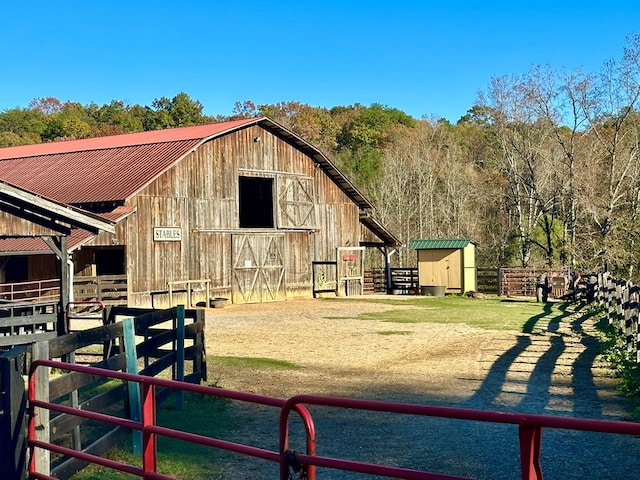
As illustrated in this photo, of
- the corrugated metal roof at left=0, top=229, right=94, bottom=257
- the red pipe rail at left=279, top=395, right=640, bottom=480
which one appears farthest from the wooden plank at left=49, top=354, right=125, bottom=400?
the corrugated metal roof at left=0, top=229, right=94, bottom=257

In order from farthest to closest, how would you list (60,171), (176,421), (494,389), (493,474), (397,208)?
(397,208)
(60,171)
(494,389)
(176,421)
(493,474)

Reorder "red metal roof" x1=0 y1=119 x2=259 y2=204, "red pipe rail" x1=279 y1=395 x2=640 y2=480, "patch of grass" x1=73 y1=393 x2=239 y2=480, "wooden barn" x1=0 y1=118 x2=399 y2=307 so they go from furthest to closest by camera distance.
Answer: "red metal roof" x1=0 y1=119 x2=259 y2=204 → "wooden barn" x1=0 y1=118 x2=399 y2=307 → "patch of grass" x1=73 y1=393 x2=239 y2=480 → "red pipe rail" x1=279 y1=395 x2=640 y2=480

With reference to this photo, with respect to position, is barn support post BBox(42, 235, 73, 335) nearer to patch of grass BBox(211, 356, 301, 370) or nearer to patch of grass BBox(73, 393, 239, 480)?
patch of grass BBox(211, 356, 301, 370)

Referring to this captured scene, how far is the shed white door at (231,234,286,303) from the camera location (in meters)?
30.6

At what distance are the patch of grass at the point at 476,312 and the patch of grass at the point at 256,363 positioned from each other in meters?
7.23

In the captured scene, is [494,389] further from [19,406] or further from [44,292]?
[44,292]

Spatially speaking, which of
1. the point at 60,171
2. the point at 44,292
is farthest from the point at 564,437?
the point at 60,171

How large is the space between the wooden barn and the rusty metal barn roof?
67mm

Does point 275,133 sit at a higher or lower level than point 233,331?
higher

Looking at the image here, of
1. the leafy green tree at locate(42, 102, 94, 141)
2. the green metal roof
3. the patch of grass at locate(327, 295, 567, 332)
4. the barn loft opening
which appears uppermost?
the leafy green tree at locate(42, 102, 94, 141)

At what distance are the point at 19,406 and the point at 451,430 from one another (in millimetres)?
4722

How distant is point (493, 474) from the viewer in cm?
721

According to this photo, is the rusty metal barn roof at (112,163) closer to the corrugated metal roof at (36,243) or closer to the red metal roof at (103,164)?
the red metal roof at (103,164)

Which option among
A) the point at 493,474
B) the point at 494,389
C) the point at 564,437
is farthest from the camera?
the point at 494,389
